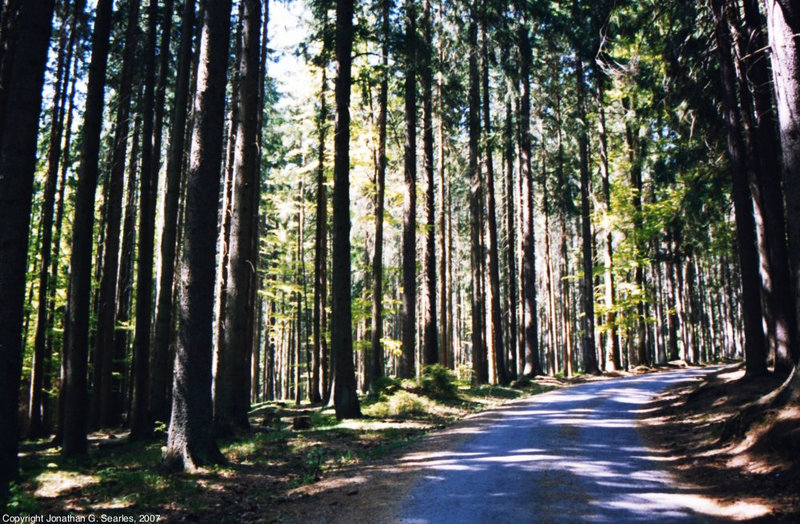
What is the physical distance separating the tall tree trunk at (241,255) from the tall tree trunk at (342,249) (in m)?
2.21

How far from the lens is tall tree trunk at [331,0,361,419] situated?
520 inches

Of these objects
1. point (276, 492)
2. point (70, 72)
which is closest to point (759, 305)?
point (276, 492)


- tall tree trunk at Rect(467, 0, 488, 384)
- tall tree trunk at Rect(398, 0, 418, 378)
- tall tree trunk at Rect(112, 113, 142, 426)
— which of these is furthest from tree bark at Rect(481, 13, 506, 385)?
tall tree trunk at Rect(112, 113, 142, 426)

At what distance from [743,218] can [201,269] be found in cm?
1265

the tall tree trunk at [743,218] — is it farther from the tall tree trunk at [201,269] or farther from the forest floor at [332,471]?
the tall tree trunk at [201,269]

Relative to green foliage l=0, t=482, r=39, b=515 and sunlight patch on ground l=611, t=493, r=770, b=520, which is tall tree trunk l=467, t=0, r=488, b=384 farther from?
green foliage l=0, t=482, r=39, b=515

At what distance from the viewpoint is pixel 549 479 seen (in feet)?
21.9

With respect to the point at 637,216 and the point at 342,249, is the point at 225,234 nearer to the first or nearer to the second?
the point at 342,249

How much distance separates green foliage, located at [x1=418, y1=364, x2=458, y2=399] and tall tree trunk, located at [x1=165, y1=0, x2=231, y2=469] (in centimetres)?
911

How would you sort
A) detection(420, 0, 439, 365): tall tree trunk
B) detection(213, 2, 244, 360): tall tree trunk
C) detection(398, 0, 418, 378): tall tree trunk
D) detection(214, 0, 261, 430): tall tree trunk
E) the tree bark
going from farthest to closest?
the tree bark, detection(420, 0, 439, 365): tall tree trunk, detection(398, 0, 418, 378): tall tree trunk, detection(213, 2, 244, 360): tall tree trunk, detection(214, 0, 261, 430): tall tree trunk

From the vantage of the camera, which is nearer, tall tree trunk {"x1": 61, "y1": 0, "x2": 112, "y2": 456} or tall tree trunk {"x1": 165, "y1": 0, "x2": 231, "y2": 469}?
tall tree trunk {"x1": 165, "y1": 0, "x2": 231, "y2": 469}

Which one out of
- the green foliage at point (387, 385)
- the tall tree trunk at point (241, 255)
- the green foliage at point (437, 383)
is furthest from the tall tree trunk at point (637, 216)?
the tall tree trunk at point (241, 255)

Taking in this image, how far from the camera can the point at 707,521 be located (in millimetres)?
5078

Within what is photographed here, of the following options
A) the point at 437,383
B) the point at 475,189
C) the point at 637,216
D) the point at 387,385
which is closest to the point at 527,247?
the point at 475,189
